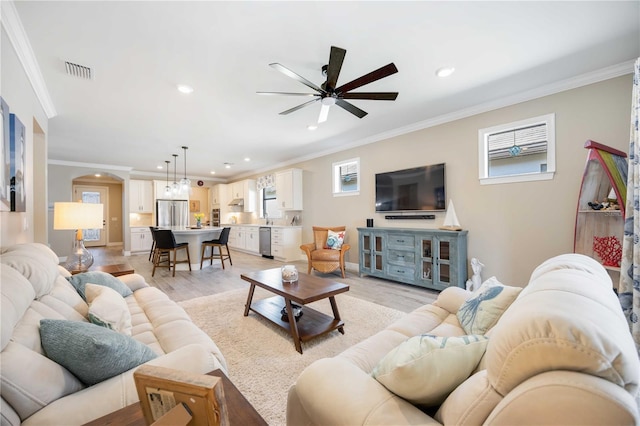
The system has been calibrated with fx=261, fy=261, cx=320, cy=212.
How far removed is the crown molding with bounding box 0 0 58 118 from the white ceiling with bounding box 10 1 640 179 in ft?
0.17

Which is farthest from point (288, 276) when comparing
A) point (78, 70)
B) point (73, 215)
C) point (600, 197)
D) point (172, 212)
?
point (172, 212)

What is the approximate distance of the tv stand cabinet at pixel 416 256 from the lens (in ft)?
12.0

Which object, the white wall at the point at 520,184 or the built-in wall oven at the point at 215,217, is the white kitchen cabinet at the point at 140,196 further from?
the white wall at the point at 520,184

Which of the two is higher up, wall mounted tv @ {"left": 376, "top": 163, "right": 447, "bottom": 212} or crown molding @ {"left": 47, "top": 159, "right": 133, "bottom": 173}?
crown molding @ {"left": 47, "top": 159, "right": 133, "bottom": 173}

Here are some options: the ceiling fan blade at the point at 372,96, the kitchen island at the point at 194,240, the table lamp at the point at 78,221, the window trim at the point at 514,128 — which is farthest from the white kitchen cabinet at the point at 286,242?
the ceiling fan blade at the point at 372,96

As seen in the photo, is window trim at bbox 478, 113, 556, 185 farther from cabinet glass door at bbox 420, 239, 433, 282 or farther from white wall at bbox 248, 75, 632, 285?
cabinet glass door at bbox 420, 239, 433, 282

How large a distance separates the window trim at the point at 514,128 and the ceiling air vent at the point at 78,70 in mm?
4757

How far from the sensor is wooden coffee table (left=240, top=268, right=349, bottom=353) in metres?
2.33

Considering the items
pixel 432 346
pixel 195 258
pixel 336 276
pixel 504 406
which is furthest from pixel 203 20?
pixel 195 258

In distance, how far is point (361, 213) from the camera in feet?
17.4

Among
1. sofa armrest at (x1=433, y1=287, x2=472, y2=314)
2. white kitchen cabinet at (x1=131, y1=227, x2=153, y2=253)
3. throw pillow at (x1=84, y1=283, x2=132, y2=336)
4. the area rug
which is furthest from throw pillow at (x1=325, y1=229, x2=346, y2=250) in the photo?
white kitchen cabinet at (x1=131, y1=227, x2=153, y2=253)

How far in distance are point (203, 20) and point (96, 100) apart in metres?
2.37

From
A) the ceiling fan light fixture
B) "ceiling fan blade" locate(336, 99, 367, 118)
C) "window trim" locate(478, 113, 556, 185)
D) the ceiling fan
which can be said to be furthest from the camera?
"window trim" locate(478, 113, 556, 185)

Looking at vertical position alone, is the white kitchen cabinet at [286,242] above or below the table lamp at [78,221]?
below
